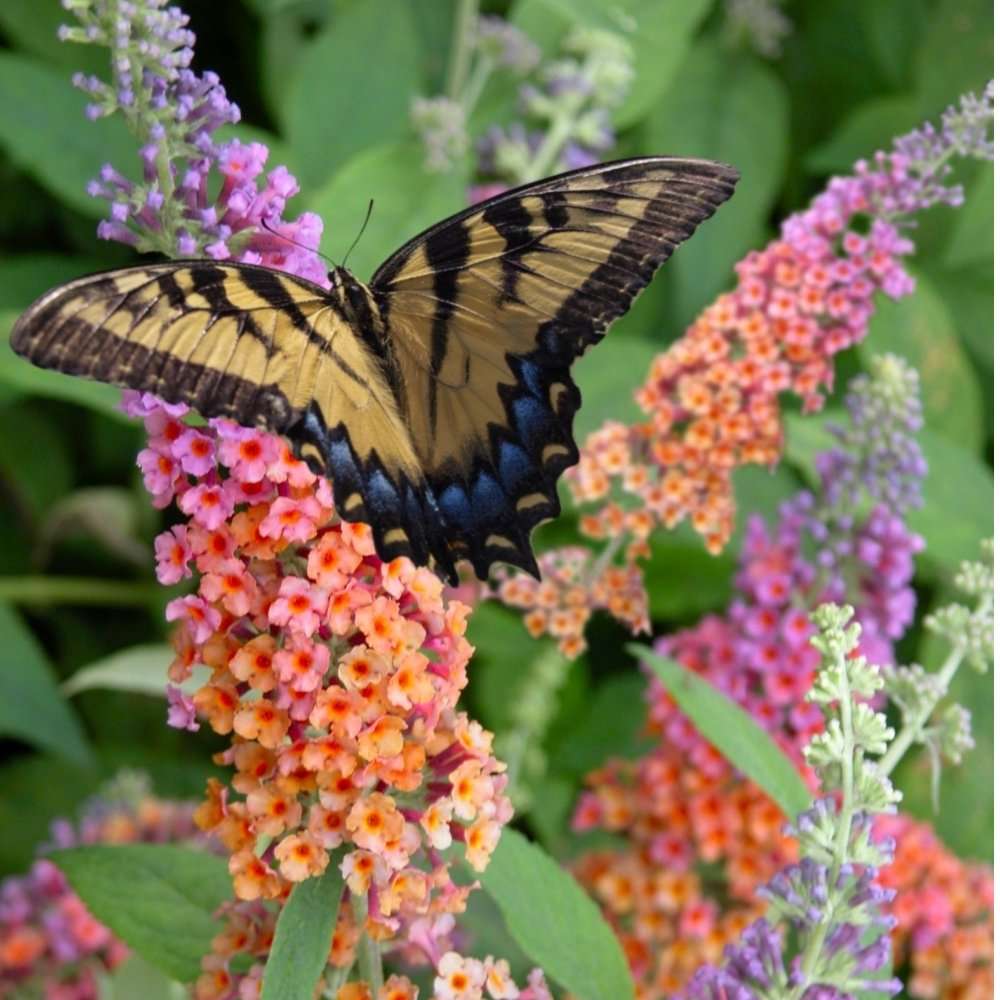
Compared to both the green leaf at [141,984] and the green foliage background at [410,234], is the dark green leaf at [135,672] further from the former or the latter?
the green leaf at [141,984]

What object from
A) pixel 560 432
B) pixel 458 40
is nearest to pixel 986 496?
pixel 560 432

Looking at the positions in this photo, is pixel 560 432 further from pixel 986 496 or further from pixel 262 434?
pixel 986 496

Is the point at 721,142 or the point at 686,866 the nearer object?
the point at 686,866

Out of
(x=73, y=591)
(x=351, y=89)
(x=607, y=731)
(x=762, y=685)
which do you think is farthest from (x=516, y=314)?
(x=73, y=591)

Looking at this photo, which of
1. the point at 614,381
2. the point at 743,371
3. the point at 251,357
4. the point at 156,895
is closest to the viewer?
the point at 251,357

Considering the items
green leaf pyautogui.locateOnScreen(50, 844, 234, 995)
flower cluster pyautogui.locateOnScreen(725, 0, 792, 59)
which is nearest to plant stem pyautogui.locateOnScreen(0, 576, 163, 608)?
green leaf pyautogui.locateOnScreen(50, 844, 234, 995)

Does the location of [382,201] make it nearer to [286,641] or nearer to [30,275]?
[30,275]
